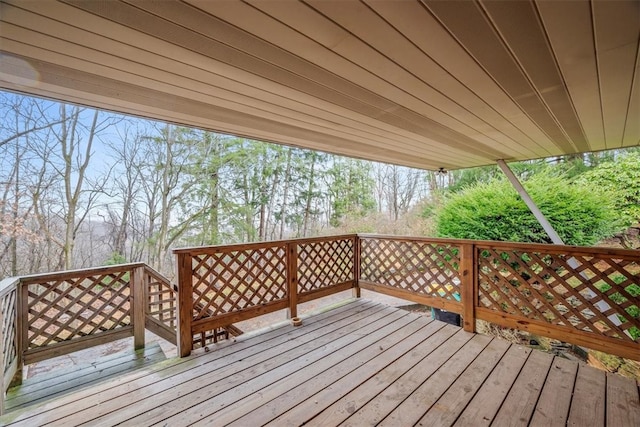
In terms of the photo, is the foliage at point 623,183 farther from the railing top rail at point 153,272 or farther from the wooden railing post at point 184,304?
the railing top rail at point 153,272

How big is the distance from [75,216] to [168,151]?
2592 mm

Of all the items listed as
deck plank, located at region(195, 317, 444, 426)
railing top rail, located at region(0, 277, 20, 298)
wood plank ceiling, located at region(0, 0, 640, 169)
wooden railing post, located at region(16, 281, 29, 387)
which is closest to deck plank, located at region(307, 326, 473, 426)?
deck plank, located at region(195, 317, 444, 426)

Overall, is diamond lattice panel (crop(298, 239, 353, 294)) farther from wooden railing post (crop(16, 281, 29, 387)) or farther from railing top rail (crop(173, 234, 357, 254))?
wooden railing post (crop(16, 281, 29, 387))

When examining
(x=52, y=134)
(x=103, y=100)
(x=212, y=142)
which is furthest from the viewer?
(x=212, y=142)

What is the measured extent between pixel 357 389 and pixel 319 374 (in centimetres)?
34

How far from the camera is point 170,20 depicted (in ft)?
3.56

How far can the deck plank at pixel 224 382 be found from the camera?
174cm

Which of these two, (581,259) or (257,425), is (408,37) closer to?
(257,425)

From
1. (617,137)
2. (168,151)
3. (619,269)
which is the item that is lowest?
(619,269)

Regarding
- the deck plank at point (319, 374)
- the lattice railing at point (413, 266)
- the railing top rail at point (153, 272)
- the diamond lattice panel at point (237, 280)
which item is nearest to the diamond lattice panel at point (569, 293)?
the lattice railing at point (413, 266)

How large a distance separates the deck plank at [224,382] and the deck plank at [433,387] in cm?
72

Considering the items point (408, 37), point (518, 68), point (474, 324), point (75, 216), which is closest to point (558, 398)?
point (474, 324)

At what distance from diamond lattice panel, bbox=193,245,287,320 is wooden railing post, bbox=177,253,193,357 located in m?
0.07

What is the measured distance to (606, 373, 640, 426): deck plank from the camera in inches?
64.2
